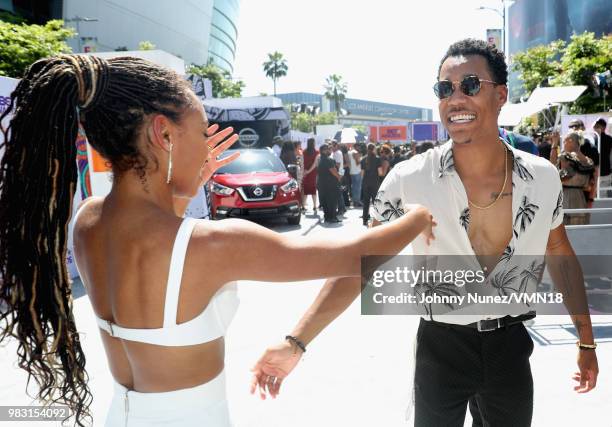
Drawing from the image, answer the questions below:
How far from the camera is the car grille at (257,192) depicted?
488 inches

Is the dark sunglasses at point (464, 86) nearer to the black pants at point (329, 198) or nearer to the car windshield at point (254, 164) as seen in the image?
the car windshield at point (254, 164)

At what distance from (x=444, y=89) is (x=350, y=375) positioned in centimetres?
279

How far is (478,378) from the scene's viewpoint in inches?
85.0

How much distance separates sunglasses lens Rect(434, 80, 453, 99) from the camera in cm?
235

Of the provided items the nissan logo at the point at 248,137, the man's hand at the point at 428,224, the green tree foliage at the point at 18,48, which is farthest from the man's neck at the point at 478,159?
the nissan logo at the point at 248,137

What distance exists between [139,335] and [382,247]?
2.31 feet

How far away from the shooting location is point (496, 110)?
242 centimetres

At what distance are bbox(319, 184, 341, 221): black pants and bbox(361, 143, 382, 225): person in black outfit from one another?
2.41 ft

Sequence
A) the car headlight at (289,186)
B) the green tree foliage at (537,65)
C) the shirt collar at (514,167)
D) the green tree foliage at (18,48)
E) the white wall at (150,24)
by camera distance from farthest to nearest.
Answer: the white wall at (150,24)
the green tree foliage at (537,65)
the car headlight at (289,186)
the green tree foliage at (18,48)
the shirt collar at (514,167)

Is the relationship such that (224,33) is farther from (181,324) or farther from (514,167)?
(181,324)

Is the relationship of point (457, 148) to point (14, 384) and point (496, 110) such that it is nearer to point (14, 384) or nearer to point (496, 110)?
point (496, 110)

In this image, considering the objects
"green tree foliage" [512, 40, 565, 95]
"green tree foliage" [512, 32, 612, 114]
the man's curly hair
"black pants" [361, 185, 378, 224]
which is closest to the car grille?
"black pants" [361, 185, 378, 224]

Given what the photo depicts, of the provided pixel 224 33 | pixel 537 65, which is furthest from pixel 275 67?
pixel 537 65

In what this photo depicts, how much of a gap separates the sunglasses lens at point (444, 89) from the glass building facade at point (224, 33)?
→ 79.4 metres
